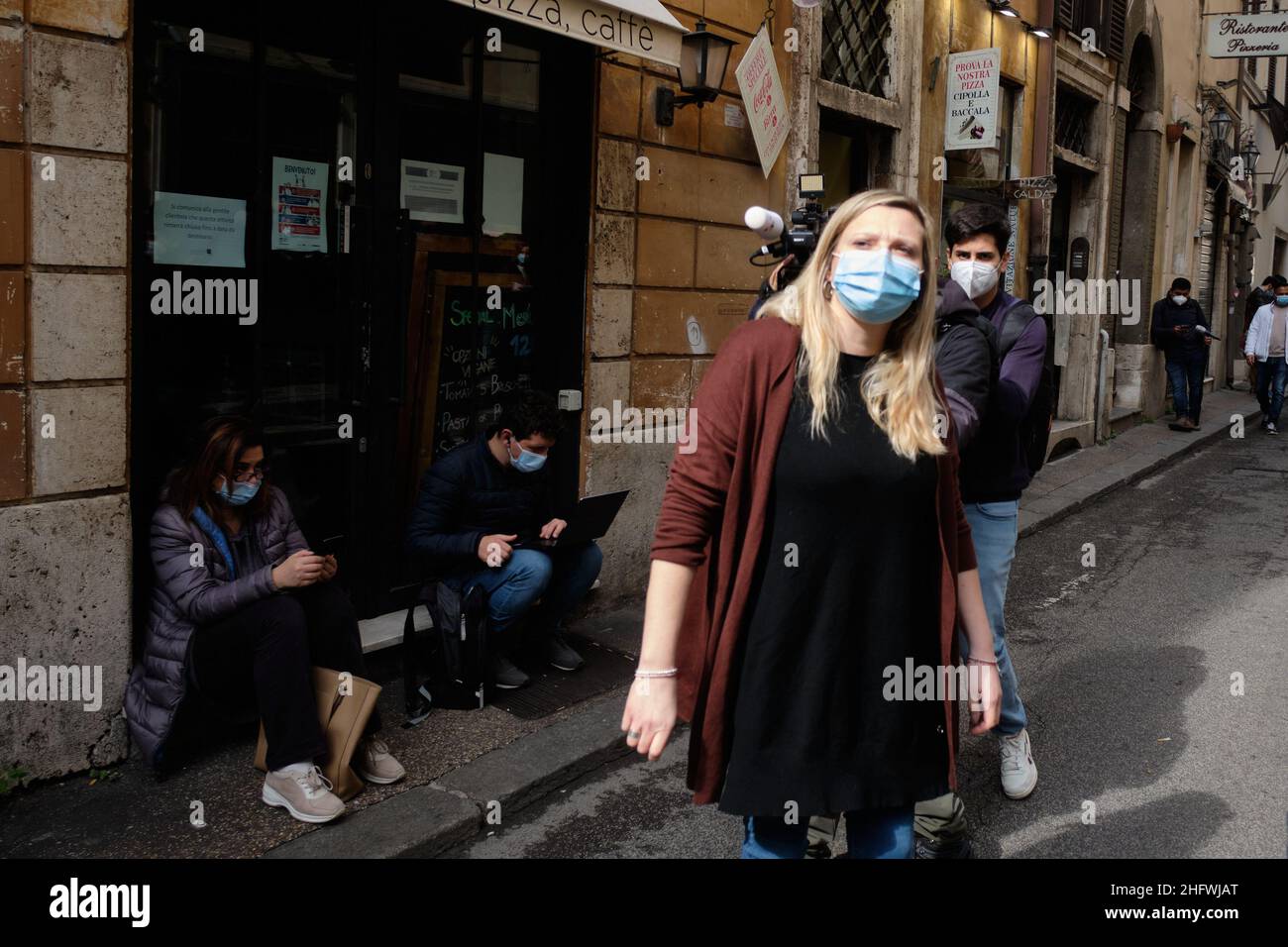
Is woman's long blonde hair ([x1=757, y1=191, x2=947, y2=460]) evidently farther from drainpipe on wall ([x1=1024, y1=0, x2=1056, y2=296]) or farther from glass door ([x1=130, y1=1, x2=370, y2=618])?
drainpipe on wall ([x1=1024, y1=0, x2=1056, y2=296])

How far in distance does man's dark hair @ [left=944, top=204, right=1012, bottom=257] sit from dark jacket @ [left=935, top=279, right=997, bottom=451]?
409 millimetres

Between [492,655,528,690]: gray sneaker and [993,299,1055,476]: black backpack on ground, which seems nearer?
[993,299,1055,476]: black backpack on ground

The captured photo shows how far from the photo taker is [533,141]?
611 centimetres

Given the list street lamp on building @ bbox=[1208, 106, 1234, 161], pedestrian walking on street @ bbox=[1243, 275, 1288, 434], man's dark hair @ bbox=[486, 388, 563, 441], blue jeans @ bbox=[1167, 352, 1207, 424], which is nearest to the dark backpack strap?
man's dark hair @ bbox=[486, 388, 563, 441]

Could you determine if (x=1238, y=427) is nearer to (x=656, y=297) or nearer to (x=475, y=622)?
(x=656, y=297)

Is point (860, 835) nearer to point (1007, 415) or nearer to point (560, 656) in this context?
point (1007, 415)

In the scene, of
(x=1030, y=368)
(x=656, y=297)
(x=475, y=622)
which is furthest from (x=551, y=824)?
(x=656, y=297)

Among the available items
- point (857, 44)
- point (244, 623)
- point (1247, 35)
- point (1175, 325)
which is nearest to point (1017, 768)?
point (244, 623)

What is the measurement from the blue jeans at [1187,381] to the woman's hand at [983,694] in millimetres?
13578

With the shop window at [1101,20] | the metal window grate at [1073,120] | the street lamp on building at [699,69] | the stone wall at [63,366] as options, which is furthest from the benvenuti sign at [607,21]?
the metal window grate at [1073,120]

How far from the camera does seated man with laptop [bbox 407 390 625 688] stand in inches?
191

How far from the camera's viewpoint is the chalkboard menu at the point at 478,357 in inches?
226

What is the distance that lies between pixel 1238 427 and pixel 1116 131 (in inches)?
148

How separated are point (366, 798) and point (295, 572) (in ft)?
2.60
